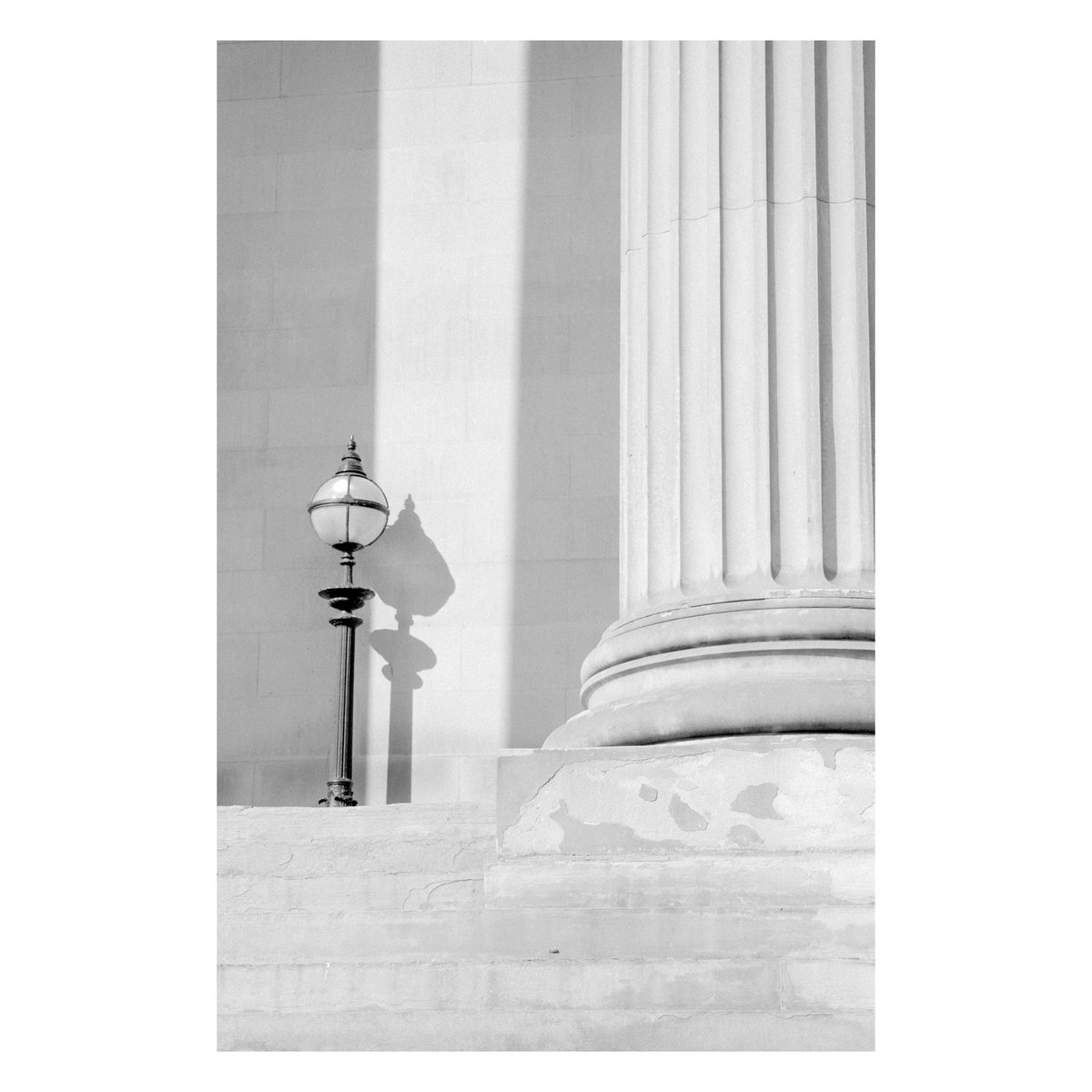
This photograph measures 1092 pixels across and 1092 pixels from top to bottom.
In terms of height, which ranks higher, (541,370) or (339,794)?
(541,370)

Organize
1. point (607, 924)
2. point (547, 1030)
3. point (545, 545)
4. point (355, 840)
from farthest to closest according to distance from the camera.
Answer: point (545, 545) < point (355, 840) < point (607, 924) < point (547, 1030)

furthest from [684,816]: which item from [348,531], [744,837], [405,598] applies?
[405,598]

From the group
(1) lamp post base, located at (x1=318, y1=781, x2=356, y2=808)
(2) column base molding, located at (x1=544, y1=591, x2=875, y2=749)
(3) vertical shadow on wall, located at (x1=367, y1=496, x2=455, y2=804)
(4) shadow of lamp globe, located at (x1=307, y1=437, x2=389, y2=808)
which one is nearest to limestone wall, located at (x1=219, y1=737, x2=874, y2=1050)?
(2) column base molding, located at (x1=544, y1=591, x2=875, y2=749)

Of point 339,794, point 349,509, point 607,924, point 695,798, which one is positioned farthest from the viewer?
point 349,509

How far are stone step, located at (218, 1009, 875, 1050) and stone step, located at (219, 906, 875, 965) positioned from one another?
0.27 metres

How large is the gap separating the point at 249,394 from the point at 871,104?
279 inches

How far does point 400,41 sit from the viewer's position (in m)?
14.8

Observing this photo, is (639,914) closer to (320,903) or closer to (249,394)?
(320,903)

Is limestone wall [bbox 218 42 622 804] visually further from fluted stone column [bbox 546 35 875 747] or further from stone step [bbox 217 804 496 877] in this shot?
fluted stone column [bbox 546 35 875 747]

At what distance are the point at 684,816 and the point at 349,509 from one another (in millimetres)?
6352

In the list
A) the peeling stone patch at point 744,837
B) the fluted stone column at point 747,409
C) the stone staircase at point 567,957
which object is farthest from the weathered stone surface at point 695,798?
the fluted stone column at point 747,409

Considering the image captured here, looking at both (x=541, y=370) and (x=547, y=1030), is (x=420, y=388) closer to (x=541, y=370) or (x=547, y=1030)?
(x=541, y=370)

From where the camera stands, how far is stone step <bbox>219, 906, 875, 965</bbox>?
6672 millimetres

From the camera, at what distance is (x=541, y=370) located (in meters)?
13.9
